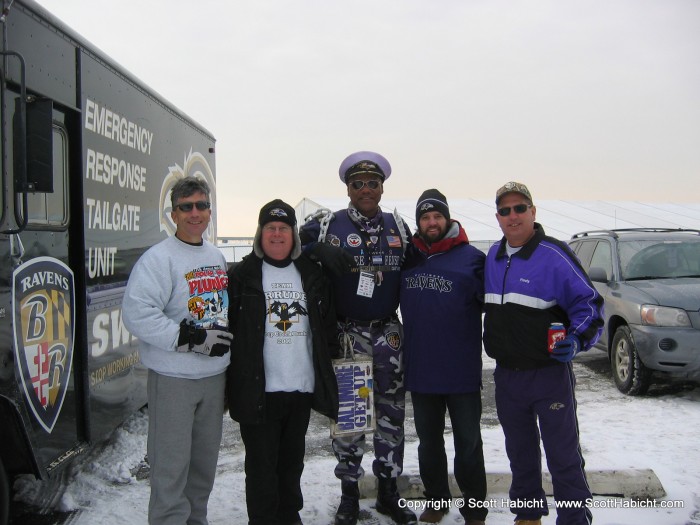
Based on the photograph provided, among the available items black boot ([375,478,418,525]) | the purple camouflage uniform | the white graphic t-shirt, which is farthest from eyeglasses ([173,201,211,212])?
black boot ([375,478,418,525])

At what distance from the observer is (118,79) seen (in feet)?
13.9

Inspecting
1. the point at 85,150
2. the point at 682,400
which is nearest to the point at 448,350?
the point at 85,150

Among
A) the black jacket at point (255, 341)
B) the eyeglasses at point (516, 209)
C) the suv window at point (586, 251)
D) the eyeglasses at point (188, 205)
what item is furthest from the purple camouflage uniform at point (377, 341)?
the suv window at point (586, 251)

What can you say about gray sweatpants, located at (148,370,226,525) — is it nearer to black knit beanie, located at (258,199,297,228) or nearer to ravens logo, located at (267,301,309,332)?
ravens logo, located at (267,301,309,332)

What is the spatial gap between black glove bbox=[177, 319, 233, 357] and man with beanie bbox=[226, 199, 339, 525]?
0.22 meters

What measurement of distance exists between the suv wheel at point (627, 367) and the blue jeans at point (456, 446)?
11.9ft

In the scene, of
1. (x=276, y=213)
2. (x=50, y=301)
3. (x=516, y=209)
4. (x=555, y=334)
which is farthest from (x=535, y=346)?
(x=50, y=301)

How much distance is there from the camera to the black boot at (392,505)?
3486 mm

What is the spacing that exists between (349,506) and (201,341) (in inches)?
58.9

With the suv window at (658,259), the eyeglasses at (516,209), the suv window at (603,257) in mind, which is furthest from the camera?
the suv window at (603,257)

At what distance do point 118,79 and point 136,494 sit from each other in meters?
2.88

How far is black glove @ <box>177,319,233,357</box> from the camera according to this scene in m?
2.79

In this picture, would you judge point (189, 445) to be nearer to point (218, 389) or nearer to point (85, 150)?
point (218, 389)

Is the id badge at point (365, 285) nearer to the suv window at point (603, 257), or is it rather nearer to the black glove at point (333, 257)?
the black glove at point (333, 257)
